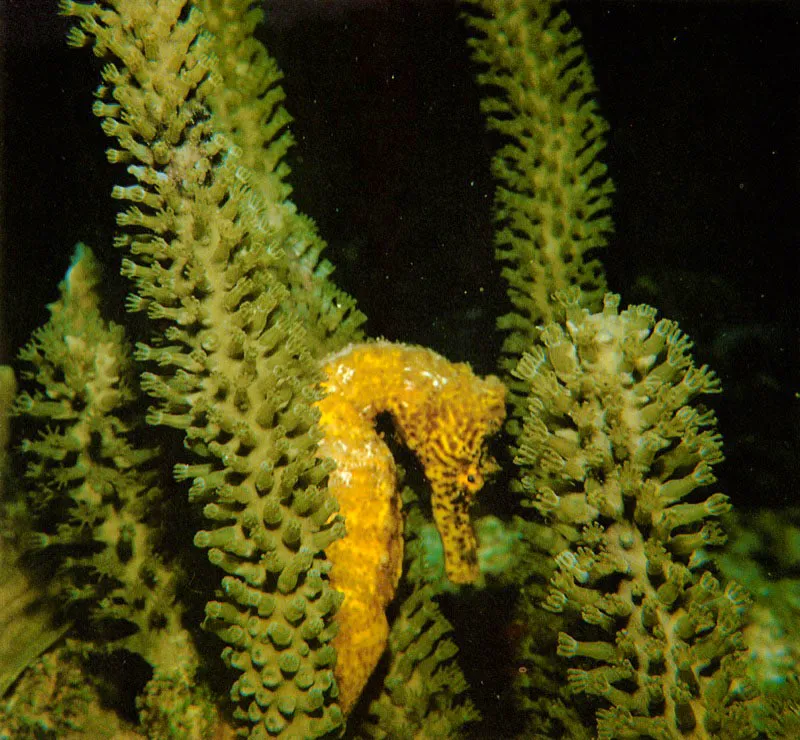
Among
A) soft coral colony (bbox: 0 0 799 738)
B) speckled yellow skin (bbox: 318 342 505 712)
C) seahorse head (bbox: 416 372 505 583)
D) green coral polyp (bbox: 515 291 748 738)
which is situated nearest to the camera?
green coral polyp (bbox: 515 291 748 738)

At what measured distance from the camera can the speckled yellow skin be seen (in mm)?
2760

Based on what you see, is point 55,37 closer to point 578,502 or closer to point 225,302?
point 225,302

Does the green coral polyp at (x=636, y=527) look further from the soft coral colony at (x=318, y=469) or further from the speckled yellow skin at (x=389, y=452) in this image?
the speckled yellow skin at (x=389, y=452)

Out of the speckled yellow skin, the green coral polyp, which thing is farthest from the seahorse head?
the green coral polyp

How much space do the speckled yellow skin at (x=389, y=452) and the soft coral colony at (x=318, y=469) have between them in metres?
0.02

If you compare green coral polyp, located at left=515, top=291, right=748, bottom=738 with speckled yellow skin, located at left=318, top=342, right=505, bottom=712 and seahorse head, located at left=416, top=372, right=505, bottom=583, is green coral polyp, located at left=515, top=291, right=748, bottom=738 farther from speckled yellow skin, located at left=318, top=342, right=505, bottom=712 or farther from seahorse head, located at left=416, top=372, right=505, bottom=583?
seahorse head, located at left=416, top=372, right=505, bottom=583

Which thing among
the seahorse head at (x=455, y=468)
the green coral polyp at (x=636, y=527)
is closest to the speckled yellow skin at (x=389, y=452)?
the seahorse head at (x=455, y=468)

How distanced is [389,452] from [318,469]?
28.1 inches

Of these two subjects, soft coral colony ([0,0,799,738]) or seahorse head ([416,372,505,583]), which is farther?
seahorse head ([416,372,505,583])

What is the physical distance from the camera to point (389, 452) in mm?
3160

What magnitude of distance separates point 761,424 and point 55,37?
303 inches

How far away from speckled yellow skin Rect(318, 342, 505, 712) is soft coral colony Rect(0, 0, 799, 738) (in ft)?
0.05

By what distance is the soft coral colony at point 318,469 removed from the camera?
85.1 inches

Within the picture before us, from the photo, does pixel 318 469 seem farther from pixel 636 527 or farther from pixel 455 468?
pixel 636 527
